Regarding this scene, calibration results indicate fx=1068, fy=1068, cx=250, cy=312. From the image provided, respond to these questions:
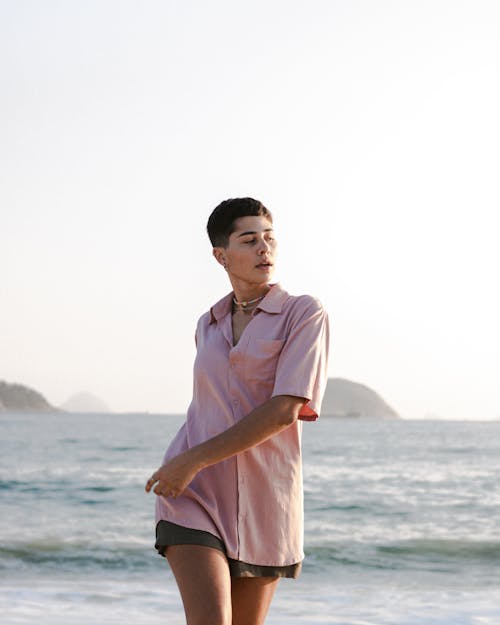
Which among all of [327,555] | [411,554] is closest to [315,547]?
[327,555]

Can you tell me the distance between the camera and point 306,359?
91.2 inches

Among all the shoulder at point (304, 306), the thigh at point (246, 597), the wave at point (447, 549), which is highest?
the shoulder at point (304, 306)

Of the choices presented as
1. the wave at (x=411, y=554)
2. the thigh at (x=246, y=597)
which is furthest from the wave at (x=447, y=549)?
the thigh at (x=246, y=597)

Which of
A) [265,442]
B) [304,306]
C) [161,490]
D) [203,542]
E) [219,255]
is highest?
[219,255]

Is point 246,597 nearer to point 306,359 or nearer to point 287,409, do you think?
point 287,409

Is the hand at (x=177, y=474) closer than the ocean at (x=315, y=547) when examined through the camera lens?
Yes

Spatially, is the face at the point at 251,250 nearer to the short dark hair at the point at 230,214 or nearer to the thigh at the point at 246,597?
the short dark hair at the point at 230,214

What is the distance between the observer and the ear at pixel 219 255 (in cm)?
249

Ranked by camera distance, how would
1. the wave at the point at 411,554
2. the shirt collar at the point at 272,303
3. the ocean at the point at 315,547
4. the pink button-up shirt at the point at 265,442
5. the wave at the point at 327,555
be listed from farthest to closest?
the wave at the point at 411,554 < the wave at the point at 327,555 < the ocean at the point at 315,547 < the shirt collar at the point at 272,303 < the pink button-up shirt at the point at 265,442

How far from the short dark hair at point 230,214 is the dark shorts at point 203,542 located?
2.14 feet

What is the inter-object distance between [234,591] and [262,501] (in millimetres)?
212

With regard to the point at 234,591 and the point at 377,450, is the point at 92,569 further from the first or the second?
the point at 377,450

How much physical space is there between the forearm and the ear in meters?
0.39

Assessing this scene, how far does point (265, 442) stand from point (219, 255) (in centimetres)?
45
